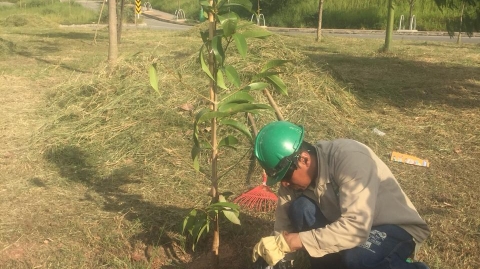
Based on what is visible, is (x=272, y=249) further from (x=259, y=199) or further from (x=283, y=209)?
(x=259, y=199)

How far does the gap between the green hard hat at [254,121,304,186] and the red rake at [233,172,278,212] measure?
4.72 ft

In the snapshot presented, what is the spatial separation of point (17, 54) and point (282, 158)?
10.5 meters

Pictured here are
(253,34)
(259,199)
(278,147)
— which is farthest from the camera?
(259,199)

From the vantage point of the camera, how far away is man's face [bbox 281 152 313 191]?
2.57 meters

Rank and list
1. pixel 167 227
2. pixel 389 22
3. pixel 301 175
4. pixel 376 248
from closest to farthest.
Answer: pixel 301 175 < pixel 376 248 < pixel 167 227 < pixel 389 22

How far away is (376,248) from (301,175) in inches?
19.0

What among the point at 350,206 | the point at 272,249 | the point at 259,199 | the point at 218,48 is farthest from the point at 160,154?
the point at 350,206

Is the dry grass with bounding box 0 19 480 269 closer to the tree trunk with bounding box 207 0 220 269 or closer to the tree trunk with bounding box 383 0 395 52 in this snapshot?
the tree trunk with bounding box 207 0 220 269

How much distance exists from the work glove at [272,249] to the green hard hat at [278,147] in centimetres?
26

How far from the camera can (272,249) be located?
2.59 metres

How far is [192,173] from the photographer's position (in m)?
4.62

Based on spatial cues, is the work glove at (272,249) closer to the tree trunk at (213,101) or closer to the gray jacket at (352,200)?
the gray jacket at (352,200)

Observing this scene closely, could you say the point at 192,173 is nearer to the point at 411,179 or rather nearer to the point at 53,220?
the point at 53,220

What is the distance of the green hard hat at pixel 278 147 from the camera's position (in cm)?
250
